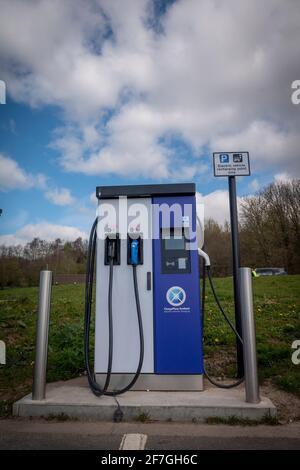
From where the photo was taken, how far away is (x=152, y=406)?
3223 millimetres

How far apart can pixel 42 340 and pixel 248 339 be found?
2.08 metres

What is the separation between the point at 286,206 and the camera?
30625 millimetres

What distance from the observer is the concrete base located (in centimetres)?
318

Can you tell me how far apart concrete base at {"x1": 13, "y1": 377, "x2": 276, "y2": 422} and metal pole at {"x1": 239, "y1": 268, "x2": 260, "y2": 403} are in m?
0.13

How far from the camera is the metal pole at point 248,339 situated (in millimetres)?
3309

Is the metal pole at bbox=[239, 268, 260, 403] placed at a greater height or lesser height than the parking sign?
lesser

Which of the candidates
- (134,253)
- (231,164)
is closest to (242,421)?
(134,253)

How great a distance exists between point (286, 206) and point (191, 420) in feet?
A: 99.1

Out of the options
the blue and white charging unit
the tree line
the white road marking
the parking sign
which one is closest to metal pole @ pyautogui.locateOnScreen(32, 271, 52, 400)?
the blue and white charging unit

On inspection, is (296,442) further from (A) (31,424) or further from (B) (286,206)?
(B) (286,206)

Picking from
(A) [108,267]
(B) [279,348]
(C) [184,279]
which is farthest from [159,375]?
(B) [279,348]

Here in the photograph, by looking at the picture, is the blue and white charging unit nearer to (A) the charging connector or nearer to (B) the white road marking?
(A) the charging connector

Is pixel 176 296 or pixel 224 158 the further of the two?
pixel 224 158

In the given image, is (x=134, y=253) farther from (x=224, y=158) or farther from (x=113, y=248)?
(x=224, y=158)
